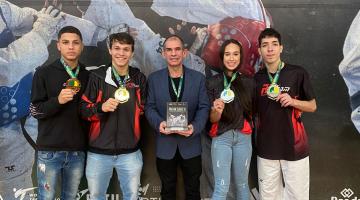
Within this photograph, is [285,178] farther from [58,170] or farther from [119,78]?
[58,170]

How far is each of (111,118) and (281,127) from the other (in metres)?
1.56

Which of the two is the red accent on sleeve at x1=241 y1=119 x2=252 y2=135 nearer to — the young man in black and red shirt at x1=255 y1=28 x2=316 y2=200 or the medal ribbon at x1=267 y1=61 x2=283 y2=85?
the young man in black and red shirt at x1=255 y1=28 x2=316 y2=200

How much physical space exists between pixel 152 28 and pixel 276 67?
1371 millimetres

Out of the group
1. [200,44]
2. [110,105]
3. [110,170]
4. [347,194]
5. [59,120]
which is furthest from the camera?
[347,194]

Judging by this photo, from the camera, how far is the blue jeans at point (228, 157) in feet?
10.0

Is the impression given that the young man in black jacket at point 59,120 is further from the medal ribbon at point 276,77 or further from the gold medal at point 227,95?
the medal ribbon at point 276,77

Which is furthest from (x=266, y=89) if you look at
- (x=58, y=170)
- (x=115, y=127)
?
(x=58, y=170)

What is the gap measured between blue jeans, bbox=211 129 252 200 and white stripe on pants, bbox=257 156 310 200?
0.23 metres

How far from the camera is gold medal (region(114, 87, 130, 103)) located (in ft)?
9.44

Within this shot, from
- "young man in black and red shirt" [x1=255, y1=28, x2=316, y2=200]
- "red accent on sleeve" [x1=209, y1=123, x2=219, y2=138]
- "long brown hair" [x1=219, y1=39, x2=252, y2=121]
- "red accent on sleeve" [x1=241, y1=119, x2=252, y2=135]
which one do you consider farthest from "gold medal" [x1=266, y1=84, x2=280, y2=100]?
"red accent on sleeve" [x1=209, y1=123, x2=219, y2=138]

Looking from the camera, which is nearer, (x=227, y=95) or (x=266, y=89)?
(x=227, y=95)

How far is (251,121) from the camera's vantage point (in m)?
3.20

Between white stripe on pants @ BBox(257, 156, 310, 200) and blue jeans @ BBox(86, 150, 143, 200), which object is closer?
blue jeans @ BBox(86, 150, 143, 200)

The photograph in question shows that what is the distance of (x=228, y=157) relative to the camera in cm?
305
